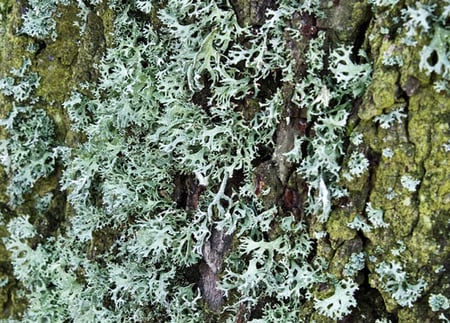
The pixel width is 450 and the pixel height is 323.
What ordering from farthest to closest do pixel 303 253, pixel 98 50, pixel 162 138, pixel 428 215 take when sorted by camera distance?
1. pixel 98 50
2. pixel 162 138
3. pixel 303 253
4. pixel 428 215

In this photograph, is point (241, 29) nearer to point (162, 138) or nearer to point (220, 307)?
point (162, 138)

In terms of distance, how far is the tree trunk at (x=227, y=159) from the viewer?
1.66 m

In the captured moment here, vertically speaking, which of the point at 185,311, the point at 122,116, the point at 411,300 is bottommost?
the point at 185,311

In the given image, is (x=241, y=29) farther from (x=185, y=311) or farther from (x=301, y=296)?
(x=185, y=311)

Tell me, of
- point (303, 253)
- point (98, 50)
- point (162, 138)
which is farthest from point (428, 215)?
point (98, 50)

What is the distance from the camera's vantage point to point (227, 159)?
1.94 m

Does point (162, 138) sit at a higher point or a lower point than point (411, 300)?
higher

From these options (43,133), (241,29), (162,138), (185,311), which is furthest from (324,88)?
(43,133)

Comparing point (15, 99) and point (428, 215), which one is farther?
point (15, 99)

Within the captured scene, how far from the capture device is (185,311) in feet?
6.83

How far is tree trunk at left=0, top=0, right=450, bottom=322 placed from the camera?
166 cm

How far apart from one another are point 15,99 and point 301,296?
5.11 ft

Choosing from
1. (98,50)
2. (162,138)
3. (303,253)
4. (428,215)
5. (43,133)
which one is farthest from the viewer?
(43,133)

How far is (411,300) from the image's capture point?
1682mm
